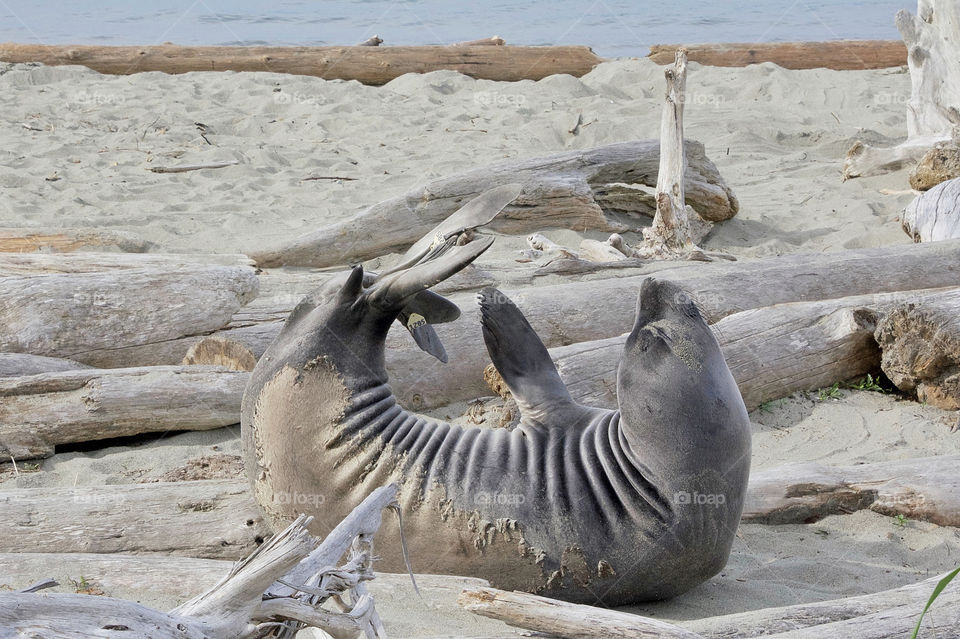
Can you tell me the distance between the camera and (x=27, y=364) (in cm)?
439

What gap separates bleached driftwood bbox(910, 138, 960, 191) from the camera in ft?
24.0

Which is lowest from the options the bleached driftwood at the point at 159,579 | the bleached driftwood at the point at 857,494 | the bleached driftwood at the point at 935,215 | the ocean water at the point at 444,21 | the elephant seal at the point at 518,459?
the ocean water at the point at 444,21

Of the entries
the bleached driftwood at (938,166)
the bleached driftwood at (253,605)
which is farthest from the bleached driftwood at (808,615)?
the bleached driftwood at (938,166)

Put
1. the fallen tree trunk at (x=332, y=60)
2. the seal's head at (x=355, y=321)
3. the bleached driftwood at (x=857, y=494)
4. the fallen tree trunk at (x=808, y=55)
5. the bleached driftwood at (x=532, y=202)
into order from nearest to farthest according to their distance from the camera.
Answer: the seal's head at (x=355, y=321)
the bleached driftwood at (x=857, y=494)
the bleached driftwood at (x=532, y=202)
the fallen tree trunk at (x=332, y=60)
the fallen tree trunk at (x=808, y=55)

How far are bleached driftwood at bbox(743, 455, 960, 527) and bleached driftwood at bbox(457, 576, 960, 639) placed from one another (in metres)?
1.21

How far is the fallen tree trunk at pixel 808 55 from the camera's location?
38.7 feet

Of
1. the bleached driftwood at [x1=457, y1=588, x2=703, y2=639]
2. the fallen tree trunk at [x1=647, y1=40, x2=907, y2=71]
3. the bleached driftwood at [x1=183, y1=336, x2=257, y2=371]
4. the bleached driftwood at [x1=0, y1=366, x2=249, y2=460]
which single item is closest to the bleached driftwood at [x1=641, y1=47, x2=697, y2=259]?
the bleached driftwood at [x1=183, y1=336, x2=257, y2=371]

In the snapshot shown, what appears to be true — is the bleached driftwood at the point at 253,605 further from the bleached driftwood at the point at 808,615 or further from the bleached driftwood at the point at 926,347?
the bleached driftwood at the point at 926,347

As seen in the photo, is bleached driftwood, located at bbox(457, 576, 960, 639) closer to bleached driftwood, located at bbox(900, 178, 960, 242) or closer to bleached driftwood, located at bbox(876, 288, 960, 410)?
bleached driftwood, located at bbox(876, 288, 960, 410)

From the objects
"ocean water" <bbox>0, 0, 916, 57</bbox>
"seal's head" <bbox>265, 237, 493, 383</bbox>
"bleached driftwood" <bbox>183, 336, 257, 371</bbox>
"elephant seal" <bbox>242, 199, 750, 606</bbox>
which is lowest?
"ocean water" <bbox>0, 0, 916, 57</bbox>

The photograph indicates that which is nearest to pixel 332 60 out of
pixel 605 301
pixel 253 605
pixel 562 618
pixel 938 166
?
pixel 938 166

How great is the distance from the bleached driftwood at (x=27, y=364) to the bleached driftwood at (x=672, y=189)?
3.57 meters

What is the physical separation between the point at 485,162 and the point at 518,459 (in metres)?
5.46

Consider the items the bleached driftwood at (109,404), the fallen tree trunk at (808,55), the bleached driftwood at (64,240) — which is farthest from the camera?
the fallen tree trunk at (808,55)
